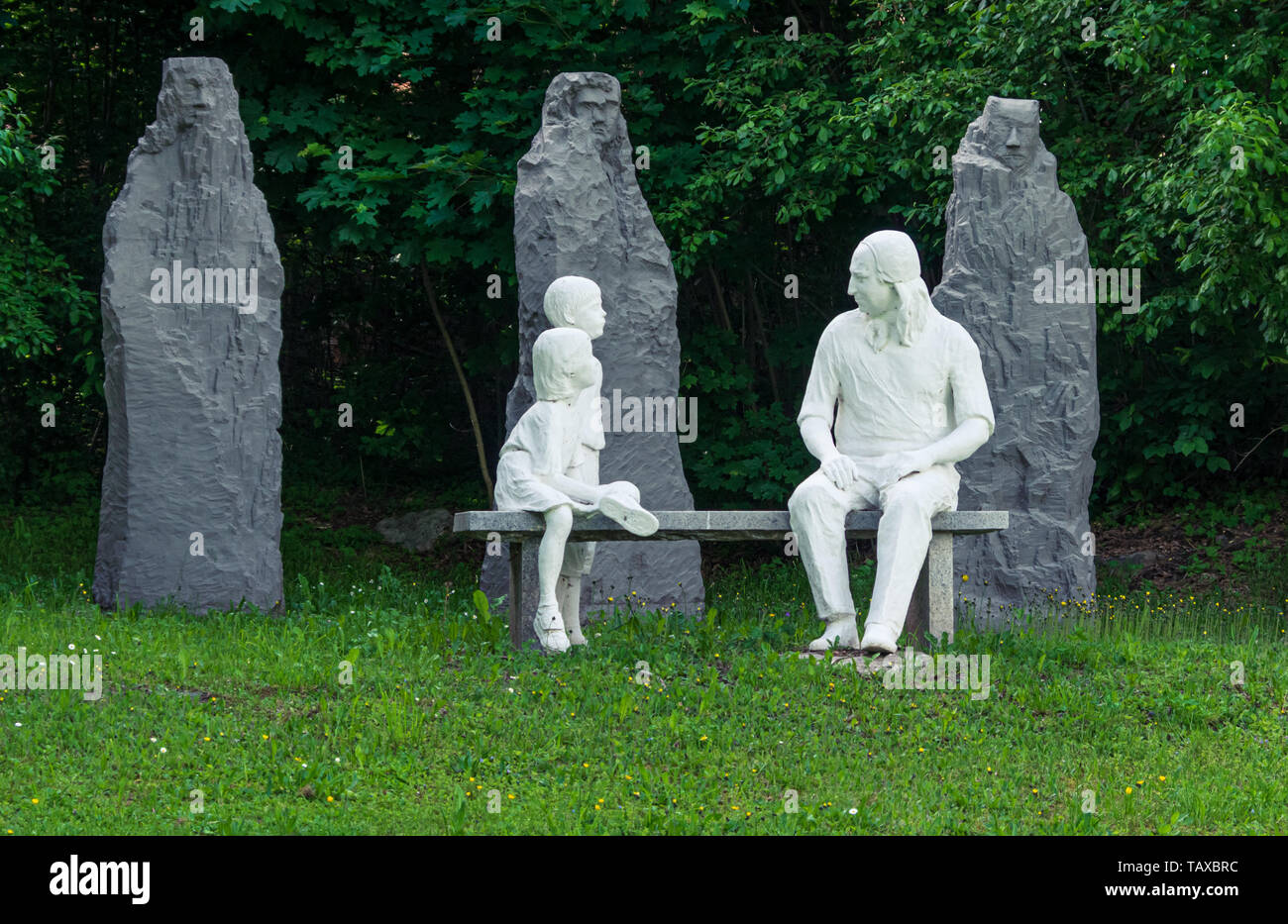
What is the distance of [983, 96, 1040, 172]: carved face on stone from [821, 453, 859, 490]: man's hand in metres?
4.75

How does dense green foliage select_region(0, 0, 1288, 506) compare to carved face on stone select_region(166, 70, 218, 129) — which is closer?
dense green foliage select_region(0, 0, 1288, 506)

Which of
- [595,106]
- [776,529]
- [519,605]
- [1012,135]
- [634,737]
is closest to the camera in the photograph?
[634,737]

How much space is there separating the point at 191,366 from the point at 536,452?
14.1ft

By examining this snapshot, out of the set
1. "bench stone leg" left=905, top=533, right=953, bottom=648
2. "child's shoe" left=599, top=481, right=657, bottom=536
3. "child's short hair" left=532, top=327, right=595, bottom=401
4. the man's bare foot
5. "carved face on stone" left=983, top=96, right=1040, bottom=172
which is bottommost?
the man's bare foot

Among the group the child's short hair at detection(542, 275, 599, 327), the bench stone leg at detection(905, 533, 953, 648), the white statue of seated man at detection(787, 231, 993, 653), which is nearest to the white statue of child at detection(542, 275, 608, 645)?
the child's short hair at detection(542, 275, 599, 327)

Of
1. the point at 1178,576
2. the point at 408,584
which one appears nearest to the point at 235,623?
the point at 408,584

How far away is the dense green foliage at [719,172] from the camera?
37.0 ft

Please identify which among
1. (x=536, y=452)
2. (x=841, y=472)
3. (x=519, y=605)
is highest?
(x=536, y=452)

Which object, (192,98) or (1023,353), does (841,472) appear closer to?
(1023,353)

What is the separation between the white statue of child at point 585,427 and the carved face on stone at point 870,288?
1.38m

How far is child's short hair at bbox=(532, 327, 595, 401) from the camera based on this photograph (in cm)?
779

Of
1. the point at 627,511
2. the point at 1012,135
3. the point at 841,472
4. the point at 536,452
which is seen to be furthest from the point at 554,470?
the point at 1012,135

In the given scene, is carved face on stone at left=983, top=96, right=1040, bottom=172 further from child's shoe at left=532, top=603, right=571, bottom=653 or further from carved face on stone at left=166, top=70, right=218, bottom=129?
carved face on stone at left=166, top=70, right=218, bottom=129

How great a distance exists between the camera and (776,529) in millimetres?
7789
